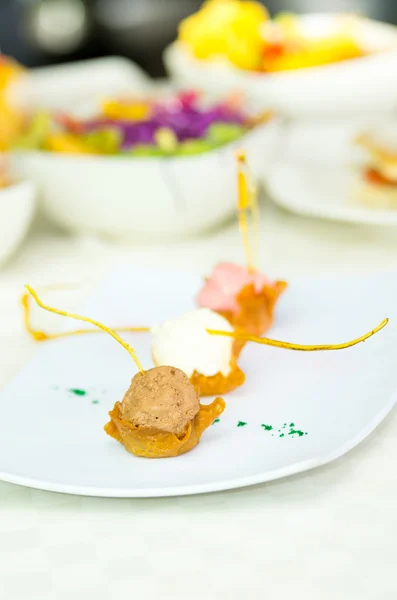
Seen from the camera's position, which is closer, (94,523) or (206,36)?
(94,523)

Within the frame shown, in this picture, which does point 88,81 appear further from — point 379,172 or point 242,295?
point 242,295

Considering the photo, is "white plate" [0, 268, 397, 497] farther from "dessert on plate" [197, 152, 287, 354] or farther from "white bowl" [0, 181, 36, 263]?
"white bowl" [0, 181, 36, 263]

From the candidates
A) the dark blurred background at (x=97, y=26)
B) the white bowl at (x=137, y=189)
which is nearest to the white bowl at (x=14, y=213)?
the white bowl at (x=137, y=189)

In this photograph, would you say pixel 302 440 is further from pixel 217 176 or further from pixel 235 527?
pixel 217 176

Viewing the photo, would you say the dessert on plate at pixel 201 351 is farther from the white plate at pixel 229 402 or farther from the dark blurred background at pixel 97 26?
the dark blurred background at pixel 97 26

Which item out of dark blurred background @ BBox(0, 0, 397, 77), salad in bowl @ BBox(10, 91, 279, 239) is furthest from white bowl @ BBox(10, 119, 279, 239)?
dark blurred background @ BBox(0, 0, 397, 77)

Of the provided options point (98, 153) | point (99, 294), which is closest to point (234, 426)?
point (99, 294)
